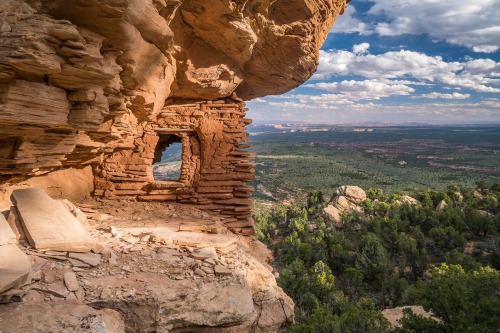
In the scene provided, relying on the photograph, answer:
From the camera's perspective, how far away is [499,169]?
192ft

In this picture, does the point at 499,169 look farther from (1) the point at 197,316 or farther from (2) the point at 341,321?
(1) the point at 197,316

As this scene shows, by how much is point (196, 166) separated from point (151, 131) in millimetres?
1409

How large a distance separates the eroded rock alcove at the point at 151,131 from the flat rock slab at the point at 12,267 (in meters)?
0.06

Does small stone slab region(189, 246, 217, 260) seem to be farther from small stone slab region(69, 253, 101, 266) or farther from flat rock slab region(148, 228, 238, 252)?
small stone slab region(69, 253, 101, 266)

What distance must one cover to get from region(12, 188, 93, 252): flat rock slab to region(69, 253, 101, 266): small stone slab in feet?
0.34

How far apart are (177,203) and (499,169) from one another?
69022mm

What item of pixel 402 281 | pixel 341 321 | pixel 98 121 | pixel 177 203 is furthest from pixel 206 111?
pixel 402 281

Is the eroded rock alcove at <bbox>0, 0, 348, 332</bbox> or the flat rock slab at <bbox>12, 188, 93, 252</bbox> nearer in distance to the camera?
the eroded rock alcove at <bbox>0, 0, 348, 332</bbox>

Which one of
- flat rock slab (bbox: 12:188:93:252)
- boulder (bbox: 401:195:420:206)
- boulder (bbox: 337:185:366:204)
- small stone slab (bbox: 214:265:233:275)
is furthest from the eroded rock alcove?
boulder (bbox: 337:185:366:204)

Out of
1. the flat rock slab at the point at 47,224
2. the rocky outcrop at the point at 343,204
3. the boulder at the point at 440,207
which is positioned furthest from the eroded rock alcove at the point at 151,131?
the boulder at the point at 440,207

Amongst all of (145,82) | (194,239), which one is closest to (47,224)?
(194,239)

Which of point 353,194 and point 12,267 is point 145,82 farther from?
point 353,194

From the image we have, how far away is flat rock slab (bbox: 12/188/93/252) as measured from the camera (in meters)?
4.09

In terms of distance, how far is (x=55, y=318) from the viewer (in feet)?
9.46
